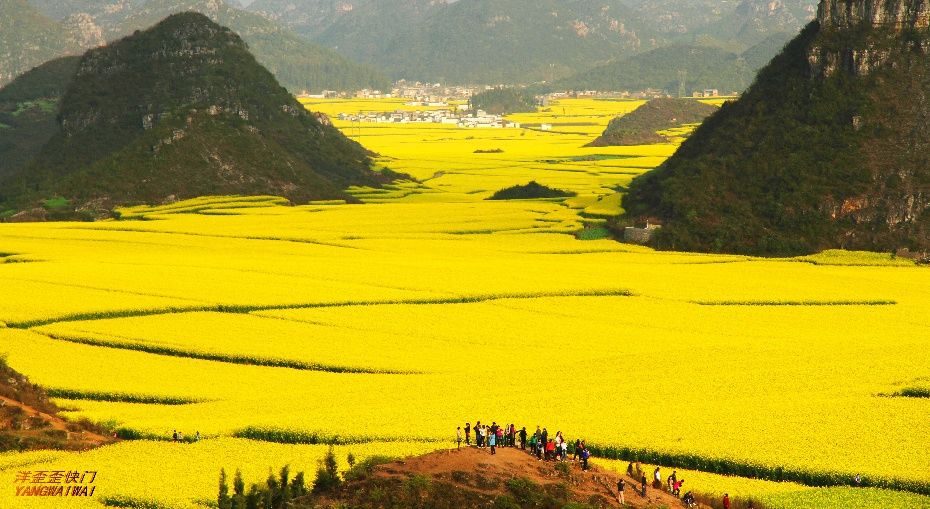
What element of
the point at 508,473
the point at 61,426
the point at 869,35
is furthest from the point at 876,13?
the point at 61,426

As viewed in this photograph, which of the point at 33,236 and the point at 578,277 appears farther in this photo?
the point at 33,236

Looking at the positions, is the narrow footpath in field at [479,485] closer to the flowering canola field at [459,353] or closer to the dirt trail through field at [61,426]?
the flowering canola field at [459,353]

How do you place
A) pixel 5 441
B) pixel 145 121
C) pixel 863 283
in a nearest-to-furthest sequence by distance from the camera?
pixel 5 441 → pixel 863 283 → pixel 145 121

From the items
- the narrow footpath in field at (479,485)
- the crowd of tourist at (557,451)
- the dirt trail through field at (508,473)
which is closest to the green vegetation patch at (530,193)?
the crowd of tourist at (557,451)

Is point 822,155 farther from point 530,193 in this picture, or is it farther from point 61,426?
point 61,426

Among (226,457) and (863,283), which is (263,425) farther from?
(863,283)

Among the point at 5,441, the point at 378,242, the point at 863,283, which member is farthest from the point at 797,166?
the point at 5,441
